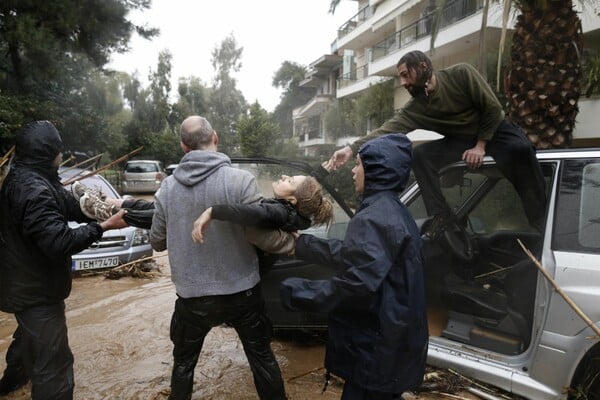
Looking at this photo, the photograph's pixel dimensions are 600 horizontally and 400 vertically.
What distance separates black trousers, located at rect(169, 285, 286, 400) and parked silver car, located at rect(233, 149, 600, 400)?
0.45 m

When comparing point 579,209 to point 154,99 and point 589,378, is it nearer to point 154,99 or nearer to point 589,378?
point 589,378

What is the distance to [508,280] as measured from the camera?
10.4 feet

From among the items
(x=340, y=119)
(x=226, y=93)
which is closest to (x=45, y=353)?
(x=340, y=119)

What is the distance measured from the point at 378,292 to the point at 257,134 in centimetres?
2465

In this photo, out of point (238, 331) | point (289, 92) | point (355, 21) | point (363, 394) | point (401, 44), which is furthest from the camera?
point (289, 92)

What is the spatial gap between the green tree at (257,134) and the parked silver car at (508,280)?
73.5 feet

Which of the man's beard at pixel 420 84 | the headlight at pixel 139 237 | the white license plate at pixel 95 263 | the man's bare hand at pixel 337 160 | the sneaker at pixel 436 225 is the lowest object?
the white license plate at pixel 95 263

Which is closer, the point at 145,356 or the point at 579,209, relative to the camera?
the point at 579,209

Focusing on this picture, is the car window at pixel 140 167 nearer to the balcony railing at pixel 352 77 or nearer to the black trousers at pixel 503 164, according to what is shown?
the balcony railing at pixel 352 77

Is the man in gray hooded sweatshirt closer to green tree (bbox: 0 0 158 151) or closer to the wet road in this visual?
Answer: the wet road

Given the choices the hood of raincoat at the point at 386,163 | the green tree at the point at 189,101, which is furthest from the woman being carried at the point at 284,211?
the green tree at the point at 189,101

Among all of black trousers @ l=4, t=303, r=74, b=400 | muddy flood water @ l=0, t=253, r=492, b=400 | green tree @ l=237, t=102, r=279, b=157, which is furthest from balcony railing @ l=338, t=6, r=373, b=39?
black trousers @ l=4, t=303, r=74, b=400

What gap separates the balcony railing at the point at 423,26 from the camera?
1360 cm

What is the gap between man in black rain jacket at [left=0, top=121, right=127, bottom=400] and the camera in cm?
246
